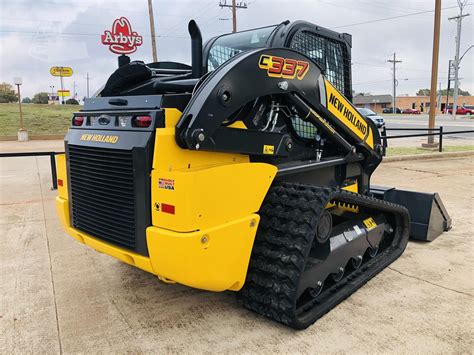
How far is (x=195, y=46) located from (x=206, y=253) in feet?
4.82

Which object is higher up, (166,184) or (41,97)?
(41,97)

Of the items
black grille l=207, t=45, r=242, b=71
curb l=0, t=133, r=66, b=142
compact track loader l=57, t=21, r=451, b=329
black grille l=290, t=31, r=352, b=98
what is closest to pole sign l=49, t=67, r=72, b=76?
curb l=0, t=133, r=66, b=142

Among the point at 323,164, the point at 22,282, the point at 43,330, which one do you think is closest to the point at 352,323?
the point at 323,164

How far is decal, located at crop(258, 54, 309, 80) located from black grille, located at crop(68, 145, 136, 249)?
113 centimetres

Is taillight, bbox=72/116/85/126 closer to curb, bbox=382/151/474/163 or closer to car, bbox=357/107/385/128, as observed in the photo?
car, bbox=357/107/385/128

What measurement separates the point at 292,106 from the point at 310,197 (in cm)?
77

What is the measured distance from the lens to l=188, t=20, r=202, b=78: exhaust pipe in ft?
9.68

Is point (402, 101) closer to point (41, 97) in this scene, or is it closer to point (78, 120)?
point (41, 97)

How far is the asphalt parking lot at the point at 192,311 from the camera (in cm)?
280

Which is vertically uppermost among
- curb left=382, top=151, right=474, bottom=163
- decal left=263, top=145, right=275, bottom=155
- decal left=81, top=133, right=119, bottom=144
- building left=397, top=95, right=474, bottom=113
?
building left=397, top=95, right=474, bottom=113

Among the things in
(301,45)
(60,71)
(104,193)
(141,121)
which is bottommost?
(104,193)

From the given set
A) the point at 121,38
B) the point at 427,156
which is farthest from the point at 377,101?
the point at 427,156

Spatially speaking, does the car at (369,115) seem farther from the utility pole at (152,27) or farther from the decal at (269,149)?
the utility pole at (152,27)

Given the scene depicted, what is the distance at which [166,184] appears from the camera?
99.0 inches
